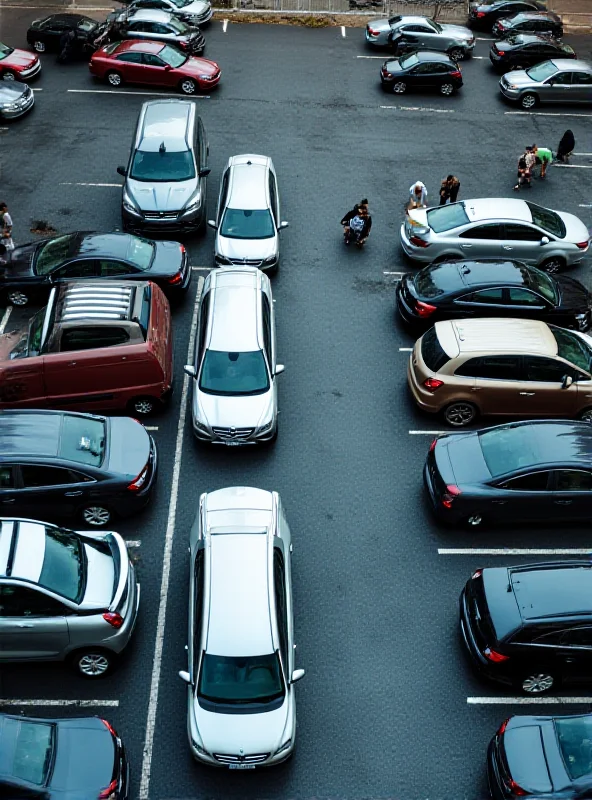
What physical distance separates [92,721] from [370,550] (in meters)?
5.27

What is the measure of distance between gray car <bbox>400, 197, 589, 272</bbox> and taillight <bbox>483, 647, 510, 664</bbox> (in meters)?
10.4

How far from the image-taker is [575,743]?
413 inches

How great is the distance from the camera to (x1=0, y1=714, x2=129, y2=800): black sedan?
982cm

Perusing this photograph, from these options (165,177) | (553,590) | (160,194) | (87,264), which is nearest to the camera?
(553,590)

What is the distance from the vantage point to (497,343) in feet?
52.0

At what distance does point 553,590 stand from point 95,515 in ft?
23.4

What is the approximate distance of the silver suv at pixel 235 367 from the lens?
15.4 metres

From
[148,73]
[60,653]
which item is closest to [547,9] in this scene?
[148,73]

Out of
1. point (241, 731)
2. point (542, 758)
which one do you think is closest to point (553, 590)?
point (542, 758)

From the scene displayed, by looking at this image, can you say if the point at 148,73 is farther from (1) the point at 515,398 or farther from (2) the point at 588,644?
(2) the point at 588,644

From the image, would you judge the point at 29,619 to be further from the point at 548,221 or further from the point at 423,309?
the point at 548,221

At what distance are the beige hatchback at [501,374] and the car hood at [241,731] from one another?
279 inches

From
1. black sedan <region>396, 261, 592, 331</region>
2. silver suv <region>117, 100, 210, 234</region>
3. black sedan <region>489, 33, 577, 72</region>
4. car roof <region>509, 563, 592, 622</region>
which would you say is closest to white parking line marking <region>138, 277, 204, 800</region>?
silver suv <region>117, 100, 210, 234</region>

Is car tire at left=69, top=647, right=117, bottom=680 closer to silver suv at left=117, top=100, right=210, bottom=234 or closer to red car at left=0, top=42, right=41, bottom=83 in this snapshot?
silver suv at left=117, top=100, right=210, bottom=234
